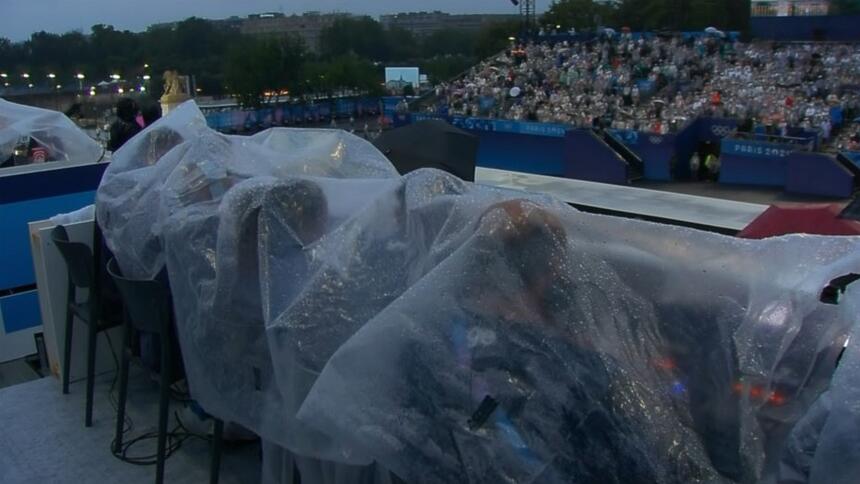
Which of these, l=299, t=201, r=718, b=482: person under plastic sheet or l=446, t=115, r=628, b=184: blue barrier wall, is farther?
l=446, t=115, r=628, b=184: blue barrier wall

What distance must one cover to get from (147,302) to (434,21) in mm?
71962

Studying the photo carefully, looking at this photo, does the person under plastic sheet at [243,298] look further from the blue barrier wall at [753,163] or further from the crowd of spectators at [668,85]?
the crowd of spectators at [668,85]

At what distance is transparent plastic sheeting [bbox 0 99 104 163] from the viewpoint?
5.39m

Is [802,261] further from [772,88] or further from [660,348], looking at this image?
[772,88]

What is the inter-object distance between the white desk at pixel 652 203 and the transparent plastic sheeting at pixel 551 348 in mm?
1478

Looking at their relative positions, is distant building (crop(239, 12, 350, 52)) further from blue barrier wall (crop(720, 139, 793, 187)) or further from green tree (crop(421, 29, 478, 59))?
blue barrier wall (crop(720, 139, 793, 187))

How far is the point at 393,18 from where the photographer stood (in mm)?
72312

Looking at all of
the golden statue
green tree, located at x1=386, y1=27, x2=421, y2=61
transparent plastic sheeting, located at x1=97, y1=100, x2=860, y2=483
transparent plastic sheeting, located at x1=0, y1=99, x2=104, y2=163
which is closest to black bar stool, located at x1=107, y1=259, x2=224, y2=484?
transparent plastic sheeting, located at x1=97, y1=100, x2=860, y2=483

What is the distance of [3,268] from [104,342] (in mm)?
1222

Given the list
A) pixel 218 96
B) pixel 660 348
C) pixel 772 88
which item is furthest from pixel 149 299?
pixel 218 96

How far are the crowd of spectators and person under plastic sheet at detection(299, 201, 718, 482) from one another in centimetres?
1585

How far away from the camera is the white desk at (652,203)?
3641 mm

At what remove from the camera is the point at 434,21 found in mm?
71750

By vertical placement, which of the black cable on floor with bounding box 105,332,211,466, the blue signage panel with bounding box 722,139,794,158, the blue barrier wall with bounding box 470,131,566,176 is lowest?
the blue barrier wall with bounding box 470,131,566,176
